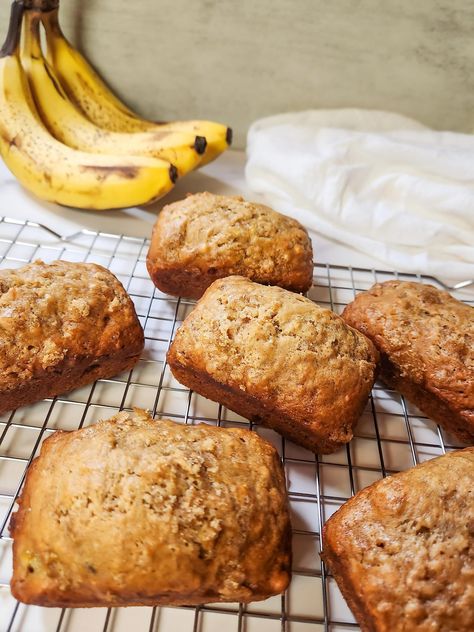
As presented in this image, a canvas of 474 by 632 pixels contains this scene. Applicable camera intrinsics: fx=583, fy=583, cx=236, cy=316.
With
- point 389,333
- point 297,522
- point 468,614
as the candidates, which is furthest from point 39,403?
point 468,614

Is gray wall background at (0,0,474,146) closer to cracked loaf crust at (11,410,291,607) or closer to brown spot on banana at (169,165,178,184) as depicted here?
brown spot on banana at (169,165,178,184)

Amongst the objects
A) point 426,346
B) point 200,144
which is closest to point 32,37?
point 200,144

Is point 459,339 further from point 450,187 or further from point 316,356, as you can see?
point 450,187

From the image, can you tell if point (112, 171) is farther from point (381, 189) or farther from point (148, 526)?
point (148, 526)

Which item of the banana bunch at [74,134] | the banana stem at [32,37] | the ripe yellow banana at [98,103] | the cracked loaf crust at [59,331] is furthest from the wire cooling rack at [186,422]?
the banana stem at [32,37]

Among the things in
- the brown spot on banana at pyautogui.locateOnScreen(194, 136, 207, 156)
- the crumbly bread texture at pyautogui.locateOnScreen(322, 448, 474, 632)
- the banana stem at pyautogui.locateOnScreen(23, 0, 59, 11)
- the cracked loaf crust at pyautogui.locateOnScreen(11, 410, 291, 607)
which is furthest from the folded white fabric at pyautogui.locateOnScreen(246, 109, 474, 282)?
the cracked loaf crust at pyautogui.locateOnScreen(11, 410, 291, 607)
